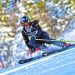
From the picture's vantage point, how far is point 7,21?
481 inches

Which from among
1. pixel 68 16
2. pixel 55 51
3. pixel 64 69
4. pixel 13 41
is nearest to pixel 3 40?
pixel 13 41

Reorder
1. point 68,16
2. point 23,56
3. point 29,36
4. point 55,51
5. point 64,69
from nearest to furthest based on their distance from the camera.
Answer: point 64,69 < point 55,51 < point 29,36 < point 23,56 < point 68,16

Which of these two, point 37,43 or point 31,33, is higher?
point 31,33

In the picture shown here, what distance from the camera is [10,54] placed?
38.0 ft

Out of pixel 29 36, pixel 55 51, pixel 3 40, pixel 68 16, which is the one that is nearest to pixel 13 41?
pixel 3 40

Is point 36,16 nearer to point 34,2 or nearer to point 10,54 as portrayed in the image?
point 34,2

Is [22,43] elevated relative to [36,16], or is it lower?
lower

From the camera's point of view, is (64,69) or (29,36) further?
(29,36)

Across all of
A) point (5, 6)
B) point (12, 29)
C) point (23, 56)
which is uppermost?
point (5, 6)

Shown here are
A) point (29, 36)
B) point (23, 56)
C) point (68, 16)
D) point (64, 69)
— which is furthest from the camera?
point (68, 16)

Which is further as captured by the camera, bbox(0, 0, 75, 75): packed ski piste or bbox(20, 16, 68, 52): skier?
bbox(20, 16, 68, 52): skier

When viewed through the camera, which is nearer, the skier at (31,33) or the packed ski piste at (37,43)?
the packed ski piste at (37,43)

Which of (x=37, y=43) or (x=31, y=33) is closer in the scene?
(x=37, y=43)

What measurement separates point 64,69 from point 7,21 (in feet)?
25.6
